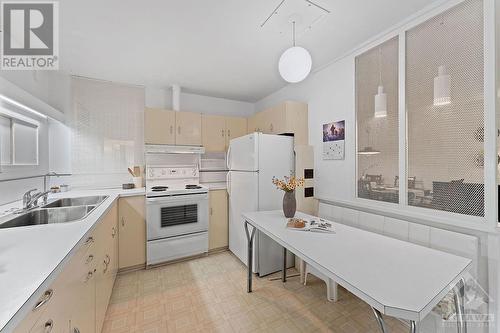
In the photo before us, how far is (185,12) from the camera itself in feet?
5.35

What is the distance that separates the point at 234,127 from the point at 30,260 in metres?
2.94

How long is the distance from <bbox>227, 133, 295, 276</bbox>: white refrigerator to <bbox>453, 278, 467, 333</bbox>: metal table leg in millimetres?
1605

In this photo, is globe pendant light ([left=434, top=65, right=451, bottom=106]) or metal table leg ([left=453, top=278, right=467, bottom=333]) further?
globe pendant light ([left=434, top=65, right=451, bottom=106])

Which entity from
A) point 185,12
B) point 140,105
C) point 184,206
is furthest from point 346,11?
point 140,105

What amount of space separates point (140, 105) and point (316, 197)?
2.93m

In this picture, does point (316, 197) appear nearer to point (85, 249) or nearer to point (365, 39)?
point (365, 39)

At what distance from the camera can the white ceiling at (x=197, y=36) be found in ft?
5.17

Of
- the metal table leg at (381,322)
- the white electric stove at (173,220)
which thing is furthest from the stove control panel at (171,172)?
the metal table leg at (381,322)

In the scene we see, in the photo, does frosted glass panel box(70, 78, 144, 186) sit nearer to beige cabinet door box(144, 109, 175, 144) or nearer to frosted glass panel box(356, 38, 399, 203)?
beige cabinet door box(144, 109, 175, 144)

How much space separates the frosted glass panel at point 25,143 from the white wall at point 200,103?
1.40 metres

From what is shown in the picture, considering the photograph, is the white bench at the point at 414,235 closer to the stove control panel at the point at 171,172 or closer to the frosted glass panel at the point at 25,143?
the stove control panel at the point at 171,172

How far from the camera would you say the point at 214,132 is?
3387 mm

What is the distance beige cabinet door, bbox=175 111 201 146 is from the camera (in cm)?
314

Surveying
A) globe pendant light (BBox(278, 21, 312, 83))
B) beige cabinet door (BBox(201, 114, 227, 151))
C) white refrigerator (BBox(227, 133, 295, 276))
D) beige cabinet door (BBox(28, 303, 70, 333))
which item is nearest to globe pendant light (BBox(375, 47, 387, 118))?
globe pendant light (BBox(278, 21, 312, 83))
